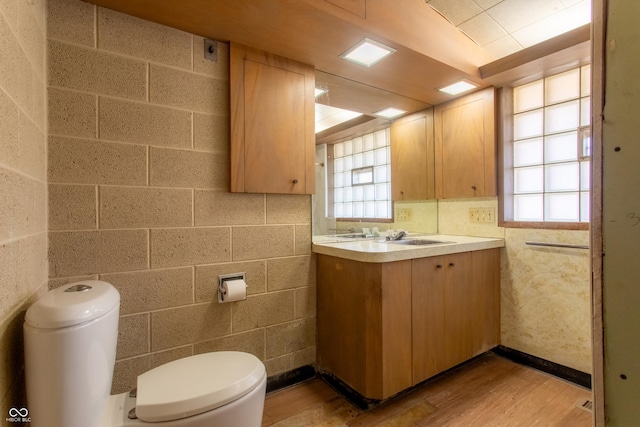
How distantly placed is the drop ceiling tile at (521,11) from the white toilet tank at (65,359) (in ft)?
7.91

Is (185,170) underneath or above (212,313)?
above

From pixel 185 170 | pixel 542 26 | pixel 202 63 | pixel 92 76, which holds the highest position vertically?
pixel 542 26

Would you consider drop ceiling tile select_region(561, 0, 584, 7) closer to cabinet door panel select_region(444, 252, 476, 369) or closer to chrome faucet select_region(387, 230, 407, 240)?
cabinet door panel select_region(444, 252, 476, 369)

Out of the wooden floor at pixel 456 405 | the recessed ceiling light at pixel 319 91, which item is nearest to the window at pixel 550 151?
the wooden floor at pixel 456 405

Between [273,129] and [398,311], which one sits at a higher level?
[273,129]

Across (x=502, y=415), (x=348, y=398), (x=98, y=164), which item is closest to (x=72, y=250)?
(x=98, y=164)

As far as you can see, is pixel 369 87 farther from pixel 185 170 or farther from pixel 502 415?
pixel 502 415

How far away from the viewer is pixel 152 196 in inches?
55.5

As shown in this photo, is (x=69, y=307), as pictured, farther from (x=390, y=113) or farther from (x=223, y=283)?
(x=390, y=113)

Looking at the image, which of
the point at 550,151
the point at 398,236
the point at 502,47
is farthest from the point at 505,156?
the point at 398,236

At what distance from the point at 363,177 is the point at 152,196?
1.56 metres

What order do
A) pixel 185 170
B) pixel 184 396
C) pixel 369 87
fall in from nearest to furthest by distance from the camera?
pixel 184 396
pixel 185 170
pixel 369 87

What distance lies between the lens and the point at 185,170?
148cm

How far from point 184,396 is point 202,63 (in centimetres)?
147
